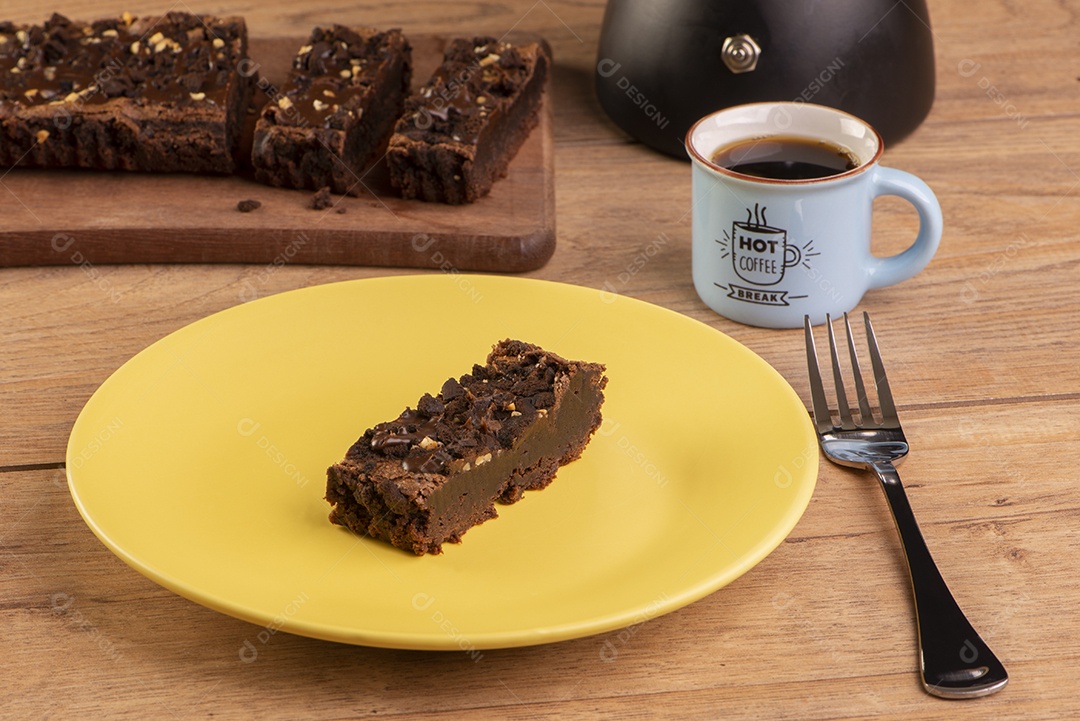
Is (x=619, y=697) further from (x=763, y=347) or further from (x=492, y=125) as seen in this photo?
(x=492, y=125)

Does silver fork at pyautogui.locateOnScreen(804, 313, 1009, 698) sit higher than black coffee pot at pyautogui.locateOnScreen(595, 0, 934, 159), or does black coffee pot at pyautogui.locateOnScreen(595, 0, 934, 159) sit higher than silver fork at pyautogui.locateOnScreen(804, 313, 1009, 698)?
black coffee pot at pyautogui.locateOnScreen(595, 0, 934, 159)

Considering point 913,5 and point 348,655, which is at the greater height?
point 913,5

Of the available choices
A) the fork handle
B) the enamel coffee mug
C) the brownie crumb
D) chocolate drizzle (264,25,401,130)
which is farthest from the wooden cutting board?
the fork handle

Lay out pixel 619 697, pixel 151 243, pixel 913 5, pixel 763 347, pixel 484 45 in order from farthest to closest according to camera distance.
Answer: pixel 484 45 → pixel 913 5 → pixel 151 243 → pixel 763 347 → pixel 619 697

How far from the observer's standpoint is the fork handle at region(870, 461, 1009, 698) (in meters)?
0.88

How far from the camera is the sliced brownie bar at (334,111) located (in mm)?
1568

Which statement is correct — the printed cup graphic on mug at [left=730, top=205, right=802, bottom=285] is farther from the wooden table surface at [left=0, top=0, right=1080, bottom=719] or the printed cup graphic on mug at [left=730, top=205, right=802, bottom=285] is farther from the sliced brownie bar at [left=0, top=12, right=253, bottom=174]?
the sliced brownie bar at [left=0, top=12, right=253, bottom=174]

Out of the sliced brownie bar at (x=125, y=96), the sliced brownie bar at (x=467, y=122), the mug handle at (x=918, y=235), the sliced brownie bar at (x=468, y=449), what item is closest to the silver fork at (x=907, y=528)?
the mug handle at (x=918, y=235)

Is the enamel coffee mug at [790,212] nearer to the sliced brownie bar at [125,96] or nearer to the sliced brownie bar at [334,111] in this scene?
the sliced brownie bar at [334,111]

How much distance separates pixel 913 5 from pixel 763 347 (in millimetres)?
615

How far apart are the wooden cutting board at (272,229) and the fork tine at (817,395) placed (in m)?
0.42

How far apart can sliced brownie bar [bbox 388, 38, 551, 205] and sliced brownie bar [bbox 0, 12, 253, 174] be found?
28 cm

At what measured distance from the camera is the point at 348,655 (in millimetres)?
937

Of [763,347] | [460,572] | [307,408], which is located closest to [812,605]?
[460,572]
